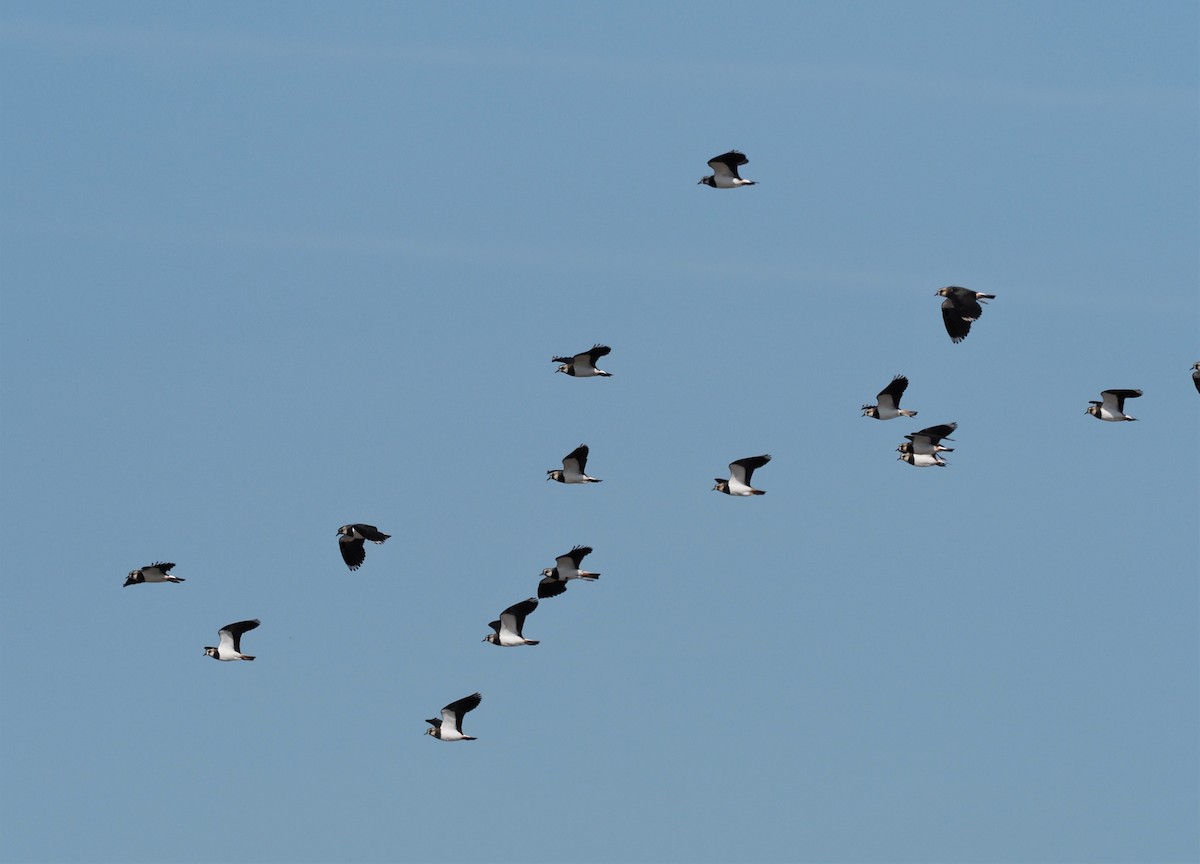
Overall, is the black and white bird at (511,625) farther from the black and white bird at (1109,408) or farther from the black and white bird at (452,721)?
the black and white bird at (1109,408)

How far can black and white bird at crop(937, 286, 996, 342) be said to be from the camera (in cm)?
8444

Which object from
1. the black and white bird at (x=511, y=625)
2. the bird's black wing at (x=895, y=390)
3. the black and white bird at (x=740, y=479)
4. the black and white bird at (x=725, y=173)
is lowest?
the black and white bird at (x=511, y=625)

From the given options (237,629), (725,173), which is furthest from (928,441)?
(237,629)

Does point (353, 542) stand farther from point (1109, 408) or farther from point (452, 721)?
point (1109, 408)

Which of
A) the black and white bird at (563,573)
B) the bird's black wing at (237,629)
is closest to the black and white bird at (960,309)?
the black and white bird at (563,573)

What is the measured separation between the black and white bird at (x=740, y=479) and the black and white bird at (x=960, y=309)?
27.2 ft

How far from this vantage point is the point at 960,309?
85.0 m

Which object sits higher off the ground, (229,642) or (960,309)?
(960,309)

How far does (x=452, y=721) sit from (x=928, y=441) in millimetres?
18093

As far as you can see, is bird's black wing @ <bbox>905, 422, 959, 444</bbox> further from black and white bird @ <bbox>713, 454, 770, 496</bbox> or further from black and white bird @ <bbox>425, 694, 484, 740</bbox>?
black and white bird @ <bbox>425, 694, 484, 740</bbox>

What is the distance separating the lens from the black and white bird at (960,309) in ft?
277

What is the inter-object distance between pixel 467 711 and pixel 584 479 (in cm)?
841

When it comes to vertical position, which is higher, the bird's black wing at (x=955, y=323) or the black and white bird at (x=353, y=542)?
the bird's black wing at (x=955, y=323)

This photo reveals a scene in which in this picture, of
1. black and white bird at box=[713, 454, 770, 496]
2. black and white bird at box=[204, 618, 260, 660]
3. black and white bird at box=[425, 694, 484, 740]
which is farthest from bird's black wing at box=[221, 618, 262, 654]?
→ black and white bird at box=[713, 454, 770, 496]
